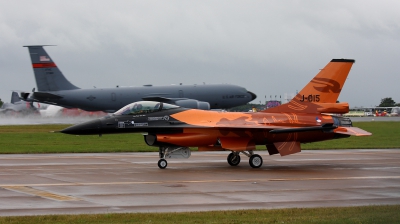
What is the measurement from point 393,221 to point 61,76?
49.9m

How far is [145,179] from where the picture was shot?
17953 mm

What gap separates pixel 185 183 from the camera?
1708 centimetres

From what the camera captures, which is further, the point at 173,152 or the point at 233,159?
the point at 233,159

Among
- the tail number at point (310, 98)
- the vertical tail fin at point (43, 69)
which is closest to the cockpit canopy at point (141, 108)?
the tail number at point (310, 98)

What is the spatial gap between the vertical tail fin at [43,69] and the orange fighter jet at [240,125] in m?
36.6

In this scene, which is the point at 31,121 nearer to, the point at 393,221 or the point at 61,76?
the point at 61,76

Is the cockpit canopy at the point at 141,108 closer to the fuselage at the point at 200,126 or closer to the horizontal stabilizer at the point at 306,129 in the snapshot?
the fuselage at the point at 200,126

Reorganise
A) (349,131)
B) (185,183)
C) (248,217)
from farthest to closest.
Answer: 1. (349,131)
2. (185,183)
3. (248,217)

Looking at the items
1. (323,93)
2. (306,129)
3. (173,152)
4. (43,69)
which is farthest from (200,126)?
(43,69)

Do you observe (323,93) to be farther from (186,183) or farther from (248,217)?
(248,217)

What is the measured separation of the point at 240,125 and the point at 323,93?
143 inches

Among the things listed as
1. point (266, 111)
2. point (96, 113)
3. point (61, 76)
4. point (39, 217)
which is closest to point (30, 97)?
point (61, 76)

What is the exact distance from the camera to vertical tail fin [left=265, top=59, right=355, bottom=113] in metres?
22.7

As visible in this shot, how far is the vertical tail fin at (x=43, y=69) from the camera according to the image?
2212 inches
